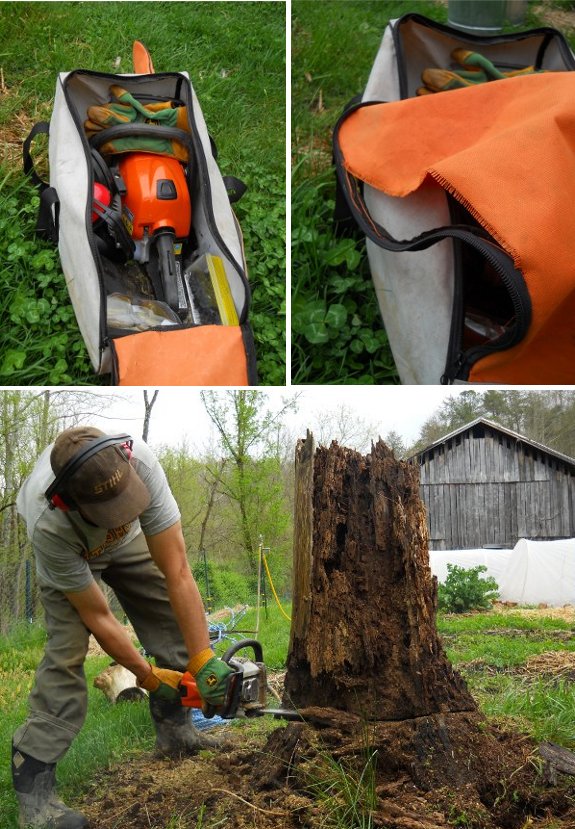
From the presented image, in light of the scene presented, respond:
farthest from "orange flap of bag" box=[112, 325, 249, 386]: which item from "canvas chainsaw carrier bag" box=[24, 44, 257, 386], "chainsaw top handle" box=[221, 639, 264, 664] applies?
"chainsaw top handle" box=[221, 639, 264, 664]

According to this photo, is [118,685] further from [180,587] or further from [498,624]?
[498,624]

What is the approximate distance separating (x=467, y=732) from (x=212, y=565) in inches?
33.7

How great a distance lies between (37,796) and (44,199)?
1.89 meters

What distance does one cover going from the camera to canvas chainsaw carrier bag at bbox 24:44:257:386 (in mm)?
2496

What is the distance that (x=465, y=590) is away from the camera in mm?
2477

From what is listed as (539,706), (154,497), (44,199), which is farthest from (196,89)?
(539,706)

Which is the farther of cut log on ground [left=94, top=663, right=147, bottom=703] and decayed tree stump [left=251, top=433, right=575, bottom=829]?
cut log on ground [left=94, top=663, right=147, bottom=703]

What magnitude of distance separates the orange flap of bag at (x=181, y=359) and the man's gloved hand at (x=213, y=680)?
0.82 meters

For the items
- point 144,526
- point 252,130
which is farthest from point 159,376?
point 252,130

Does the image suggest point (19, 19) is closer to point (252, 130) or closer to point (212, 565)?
point (252, 130)

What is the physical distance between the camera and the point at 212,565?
7.52 ft

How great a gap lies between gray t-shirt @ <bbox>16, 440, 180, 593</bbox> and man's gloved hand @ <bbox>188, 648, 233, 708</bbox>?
34 cm

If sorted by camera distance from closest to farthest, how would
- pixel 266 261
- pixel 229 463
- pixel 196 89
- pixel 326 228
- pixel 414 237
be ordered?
pixel 414 237
pixel 229 463
pixel 326 228
pixel 266 261
pixel 196 89

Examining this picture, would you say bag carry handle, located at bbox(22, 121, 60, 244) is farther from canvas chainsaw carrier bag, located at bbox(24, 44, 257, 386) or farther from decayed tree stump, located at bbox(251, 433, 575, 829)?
decayed tree stump, located at bbox(251, 433, 575, 829)
